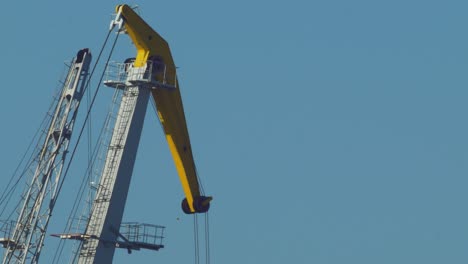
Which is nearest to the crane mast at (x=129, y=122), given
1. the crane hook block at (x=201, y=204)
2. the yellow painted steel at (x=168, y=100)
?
the yellow painted steel at (x=168, y=100)

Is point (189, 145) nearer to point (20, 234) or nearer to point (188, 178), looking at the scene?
point (188, 178)

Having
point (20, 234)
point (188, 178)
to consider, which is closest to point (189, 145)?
point (188, 178)

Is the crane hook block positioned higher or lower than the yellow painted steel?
lower

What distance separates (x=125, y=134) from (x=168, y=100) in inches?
147

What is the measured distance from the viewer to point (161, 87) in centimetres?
15638

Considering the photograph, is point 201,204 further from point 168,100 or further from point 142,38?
point 142,38

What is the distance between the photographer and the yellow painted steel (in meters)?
155

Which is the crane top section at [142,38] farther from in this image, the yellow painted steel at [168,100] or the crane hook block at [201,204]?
the crane hook block at [201,204]

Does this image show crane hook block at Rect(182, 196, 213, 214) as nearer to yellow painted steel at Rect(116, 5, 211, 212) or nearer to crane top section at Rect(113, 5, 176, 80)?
yellow painted steel at Rect(116, 5, 211, 212)

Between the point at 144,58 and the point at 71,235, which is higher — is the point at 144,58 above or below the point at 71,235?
above

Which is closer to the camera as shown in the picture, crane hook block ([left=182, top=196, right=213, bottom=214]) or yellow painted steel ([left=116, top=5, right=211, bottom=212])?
yellow painted steel ([left=116, top=5, right=211, bottom=212])

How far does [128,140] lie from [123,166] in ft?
5.17

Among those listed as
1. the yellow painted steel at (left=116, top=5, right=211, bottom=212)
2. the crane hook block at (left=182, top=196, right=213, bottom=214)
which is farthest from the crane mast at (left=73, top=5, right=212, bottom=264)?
the crane hook block at (left=182, top=196, right=213, bottom=214)

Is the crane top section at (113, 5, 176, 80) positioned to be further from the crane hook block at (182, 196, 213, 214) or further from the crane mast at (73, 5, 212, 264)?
the crane hook block at (182, 196, 213, 214)
